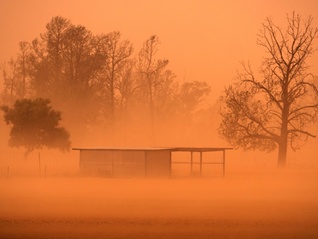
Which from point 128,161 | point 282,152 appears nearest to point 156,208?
point 128,161

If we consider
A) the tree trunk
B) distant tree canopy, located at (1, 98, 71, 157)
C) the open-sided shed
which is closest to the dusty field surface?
the open-sided shed

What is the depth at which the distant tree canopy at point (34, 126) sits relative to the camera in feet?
176

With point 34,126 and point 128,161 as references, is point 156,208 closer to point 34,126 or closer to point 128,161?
point 128,161

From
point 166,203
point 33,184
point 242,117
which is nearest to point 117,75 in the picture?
point 242,117

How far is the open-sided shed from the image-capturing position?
153ft

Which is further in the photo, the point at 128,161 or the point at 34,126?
the point at 34,126

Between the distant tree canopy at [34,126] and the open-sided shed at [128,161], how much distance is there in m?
7.46

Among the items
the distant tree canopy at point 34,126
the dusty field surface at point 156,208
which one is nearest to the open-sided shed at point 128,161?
the dusty field surface at point 156,208

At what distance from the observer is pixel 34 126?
53.6 meters

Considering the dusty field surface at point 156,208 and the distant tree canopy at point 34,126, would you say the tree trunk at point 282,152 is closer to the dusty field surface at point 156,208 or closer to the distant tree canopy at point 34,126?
the dusty field surface at point 156,208

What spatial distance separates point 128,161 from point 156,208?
676 inches

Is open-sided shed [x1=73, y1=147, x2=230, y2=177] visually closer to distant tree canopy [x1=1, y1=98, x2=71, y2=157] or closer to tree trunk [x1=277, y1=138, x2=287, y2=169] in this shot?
distant tree canopy [x1=1, y1=98, x2=71, y2=157]

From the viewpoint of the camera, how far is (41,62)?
7850 cm

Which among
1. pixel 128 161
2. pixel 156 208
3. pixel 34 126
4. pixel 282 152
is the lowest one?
pixel 282 152
